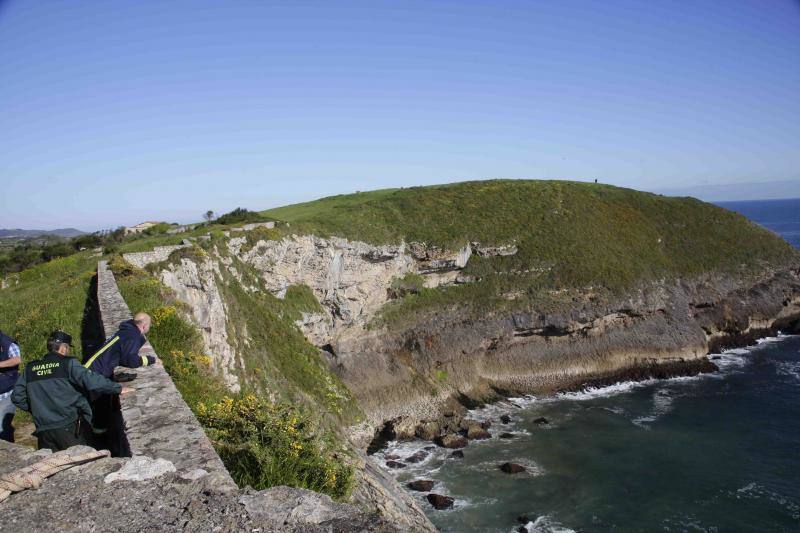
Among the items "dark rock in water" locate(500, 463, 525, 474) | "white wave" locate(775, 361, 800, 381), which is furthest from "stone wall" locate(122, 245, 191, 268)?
"white wave" locate(775, 361, 800, 381)

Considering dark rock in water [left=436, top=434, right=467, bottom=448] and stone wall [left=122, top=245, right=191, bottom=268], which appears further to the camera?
dark rock in water [left=436, top=434, right=467, bottom=448]

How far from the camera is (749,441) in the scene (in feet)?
111

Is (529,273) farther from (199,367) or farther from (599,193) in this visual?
(199,367)

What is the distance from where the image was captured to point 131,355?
28.7ft

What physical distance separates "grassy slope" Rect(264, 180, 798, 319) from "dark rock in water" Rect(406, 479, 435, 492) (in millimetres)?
21567

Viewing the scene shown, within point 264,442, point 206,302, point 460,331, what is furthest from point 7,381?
point 460,331

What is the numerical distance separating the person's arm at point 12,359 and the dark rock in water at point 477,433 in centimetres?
3228

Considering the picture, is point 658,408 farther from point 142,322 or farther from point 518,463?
point 142,322

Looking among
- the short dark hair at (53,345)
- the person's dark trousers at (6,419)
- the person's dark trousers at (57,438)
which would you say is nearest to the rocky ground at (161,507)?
the person's dark trousers at (57,438)

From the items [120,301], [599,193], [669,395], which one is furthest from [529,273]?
[120,301]

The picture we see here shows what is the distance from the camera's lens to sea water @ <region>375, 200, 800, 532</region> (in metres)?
26.1

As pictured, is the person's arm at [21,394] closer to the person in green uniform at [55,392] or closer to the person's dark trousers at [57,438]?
the person in green uniform at [55,392]

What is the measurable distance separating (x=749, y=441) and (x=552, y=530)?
19.3 m

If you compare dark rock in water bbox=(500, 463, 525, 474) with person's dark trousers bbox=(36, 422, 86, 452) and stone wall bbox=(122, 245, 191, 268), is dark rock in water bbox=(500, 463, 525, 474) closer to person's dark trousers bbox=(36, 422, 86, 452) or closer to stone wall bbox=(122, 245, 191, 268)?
stone wall bbox=(122, 245, 191, 268)
